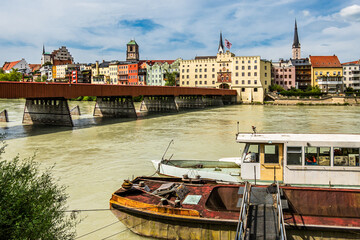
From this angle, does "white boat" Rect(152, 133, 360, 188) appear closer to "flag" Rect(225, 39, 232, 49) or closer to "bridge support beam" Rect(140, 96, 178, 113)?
"bridge support beam" Rect(140, 96, 178, 113)

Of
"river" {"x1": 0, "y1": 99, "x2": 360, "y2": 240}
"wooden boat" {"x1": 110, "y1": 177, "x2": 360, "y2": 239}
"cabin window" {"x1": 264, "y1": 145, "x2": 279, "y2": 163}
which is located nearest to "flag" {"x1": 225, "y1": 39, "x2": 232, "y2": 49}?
"river" {"x1": 0, "y1": 99, "x2": 360, "y2": 240}

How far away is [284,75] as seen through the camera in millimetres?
125250

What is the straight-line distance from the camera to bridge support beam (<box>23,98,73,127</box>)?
40.6 metres

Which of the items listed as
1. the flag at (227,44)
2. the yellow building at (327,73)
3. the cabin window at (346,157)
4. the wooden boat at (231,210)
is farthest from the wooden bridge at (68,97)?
the yellow building at (327,73)

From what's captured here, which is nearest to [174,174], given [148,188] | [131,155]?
[148,188]

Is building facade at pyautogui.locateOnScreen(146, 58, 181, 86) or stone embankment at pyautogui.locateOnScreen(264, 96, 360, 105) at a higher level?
building facade at pyautogui.locateOnScreen(146, 58, 181, 86)

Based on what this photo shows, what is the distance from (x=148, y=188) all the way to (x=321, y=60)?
407 ft

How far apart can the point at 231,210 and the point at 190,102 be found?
251 feet

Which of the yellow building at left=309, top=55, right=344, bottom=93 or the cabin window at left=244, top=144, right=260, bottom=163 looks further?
the yellow building at left=309, top=55, right=344, bottom=93

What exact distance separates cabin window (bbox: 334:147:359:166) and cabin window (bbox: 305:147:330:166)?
30 cm

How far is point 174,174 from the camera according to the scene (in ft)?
47.9

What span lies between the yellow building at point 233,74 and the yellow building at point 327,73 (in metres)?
17.3

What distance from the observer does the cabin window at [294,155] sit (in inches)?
444

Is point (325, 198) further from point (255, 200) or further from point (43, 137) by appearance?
point (43, 137)
